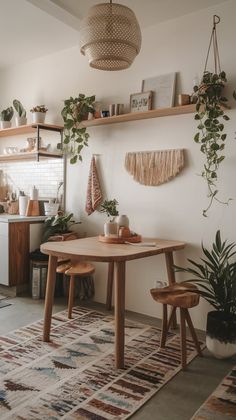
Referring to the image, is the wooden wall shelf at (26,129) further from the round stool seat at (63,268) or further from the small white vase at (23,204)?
the round stool seat at (63,268)

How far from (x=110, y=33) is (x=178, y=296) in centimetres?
167

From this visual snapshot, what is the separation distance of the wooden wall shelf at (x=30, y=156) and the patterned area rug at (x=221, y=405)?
2.87 meters

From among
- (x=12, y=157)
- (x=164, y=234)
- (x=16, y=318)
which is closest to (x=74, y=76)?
(x=12, y=157)

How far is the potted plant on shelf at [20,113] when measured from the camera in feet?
13.9

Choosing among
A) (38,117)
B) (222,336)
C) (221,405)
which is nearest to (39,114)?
(38,117)

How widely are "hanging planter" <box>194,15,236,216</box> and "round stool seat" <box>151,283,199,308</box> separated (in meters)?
0.74

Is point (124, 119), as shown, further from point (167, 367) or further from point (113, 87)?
point (167, 367)

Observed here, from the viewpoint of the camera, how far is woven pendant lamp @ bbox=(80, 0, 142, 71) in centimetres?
187

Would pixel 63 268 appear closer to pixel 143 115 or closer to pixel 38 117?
pixel 143 115

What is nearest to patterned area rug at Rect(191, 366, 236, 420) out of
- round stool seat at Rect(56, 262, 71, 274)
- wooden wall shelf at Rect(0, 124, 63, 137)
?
round stool seat at Rect(56, 262, 71, 274)

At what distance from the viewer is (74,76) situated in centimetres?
388

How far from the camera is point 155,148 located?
3.26 meters

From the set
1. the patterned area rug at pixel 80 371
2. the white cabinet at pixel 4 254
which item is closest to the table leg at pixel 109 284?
the patterned area rug at pixel 80 371

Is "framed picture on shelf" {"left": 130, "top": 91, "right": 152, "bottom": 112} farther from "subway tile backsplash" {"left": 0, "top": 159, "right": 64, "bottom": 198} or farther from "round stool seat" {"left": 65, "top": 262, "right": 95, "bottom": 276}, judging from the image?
"round stool seat" {"left": 65, "top": 262, "right": 95, "bottom": 276}
